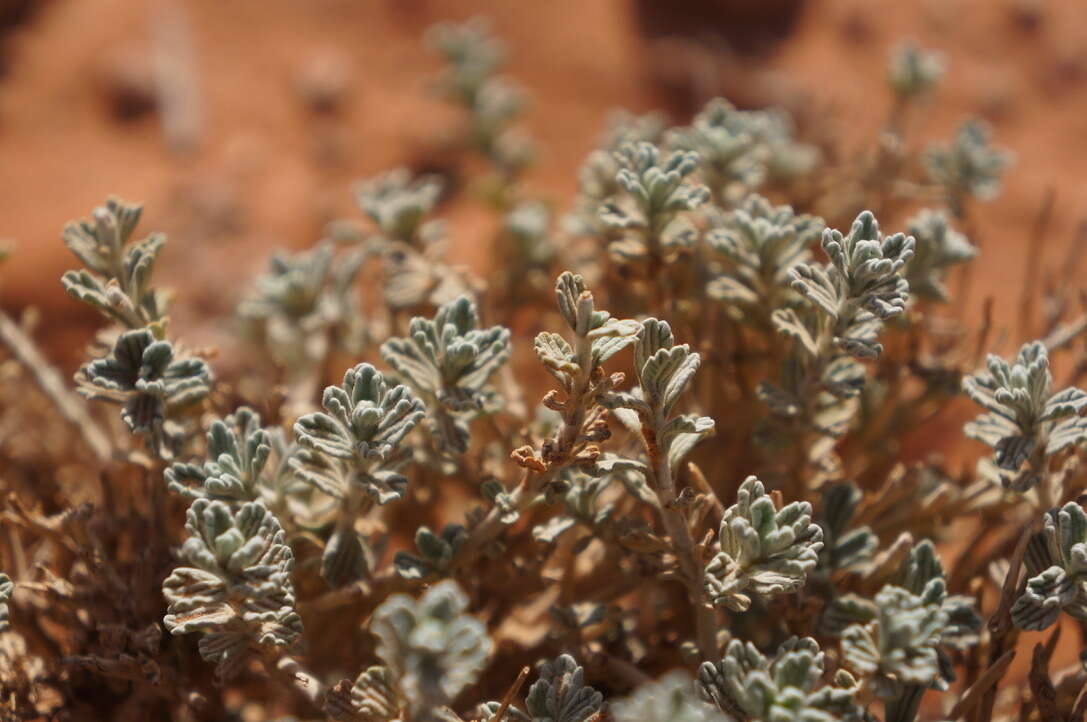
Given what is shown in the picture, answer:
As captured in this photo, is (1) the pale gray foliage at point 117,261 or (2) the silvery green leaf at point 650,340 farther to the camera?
(1) the pale gray foliage at point 117,261

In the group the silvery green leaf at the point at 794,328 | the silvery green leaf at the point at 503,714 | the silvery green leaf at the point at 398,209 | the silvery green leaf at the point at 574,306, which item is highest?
the silvery green leaf at the point at 398,209

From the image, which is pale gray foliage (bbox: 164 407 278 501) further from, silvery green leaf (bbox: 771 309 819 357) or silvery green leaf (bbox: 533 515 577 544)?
silvery green leaf (bbox: 771 309 819 357)

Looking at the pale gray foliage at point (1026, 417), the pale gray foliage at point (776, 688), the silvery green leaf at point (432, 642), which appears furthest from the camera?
the pale gray foliage at point (1026, 417)

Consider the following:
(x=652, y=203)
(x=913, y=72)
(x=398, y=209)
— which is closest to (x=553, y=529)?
(x=652, y=203)

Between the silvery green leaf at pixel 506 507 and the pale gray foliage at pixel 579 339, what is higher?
the pale gray foliage at pixel 579 339

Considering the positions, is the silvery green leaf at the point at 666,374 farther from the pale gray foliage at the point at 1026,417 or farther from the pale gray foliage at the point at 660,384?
the pale gray foliage at the point at 1026,417

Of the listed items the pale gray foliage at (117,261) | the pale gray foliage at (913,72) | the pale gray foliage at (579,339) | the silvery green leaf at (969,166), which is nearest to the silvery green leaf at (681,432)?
the pale gray foliage at (579,339)

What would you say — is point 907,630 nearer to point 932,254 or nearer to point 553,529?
point 553,529
